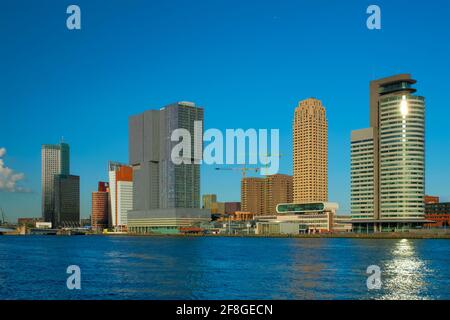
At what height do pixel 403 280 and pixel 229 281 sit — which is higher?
pixel 229 281

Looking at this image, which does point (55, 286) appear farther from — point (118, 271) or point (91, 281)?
point (118, 271)

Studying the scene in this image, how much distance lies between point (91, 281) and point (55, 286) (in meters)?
4.72

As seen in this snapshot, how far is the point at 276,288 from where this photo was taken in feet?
166

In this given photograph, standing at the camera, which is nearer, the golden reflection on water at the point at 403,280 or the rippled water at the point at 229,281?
the rippled water at the point at 229,281

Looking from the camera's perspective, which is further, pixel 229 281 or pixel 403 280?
pixel 403 280

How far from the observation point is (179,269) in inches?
2739

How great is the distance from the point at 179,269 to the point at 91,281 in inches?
603

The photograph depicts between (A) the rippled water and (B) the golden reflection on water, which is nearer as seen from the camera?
(A) the rippled water
